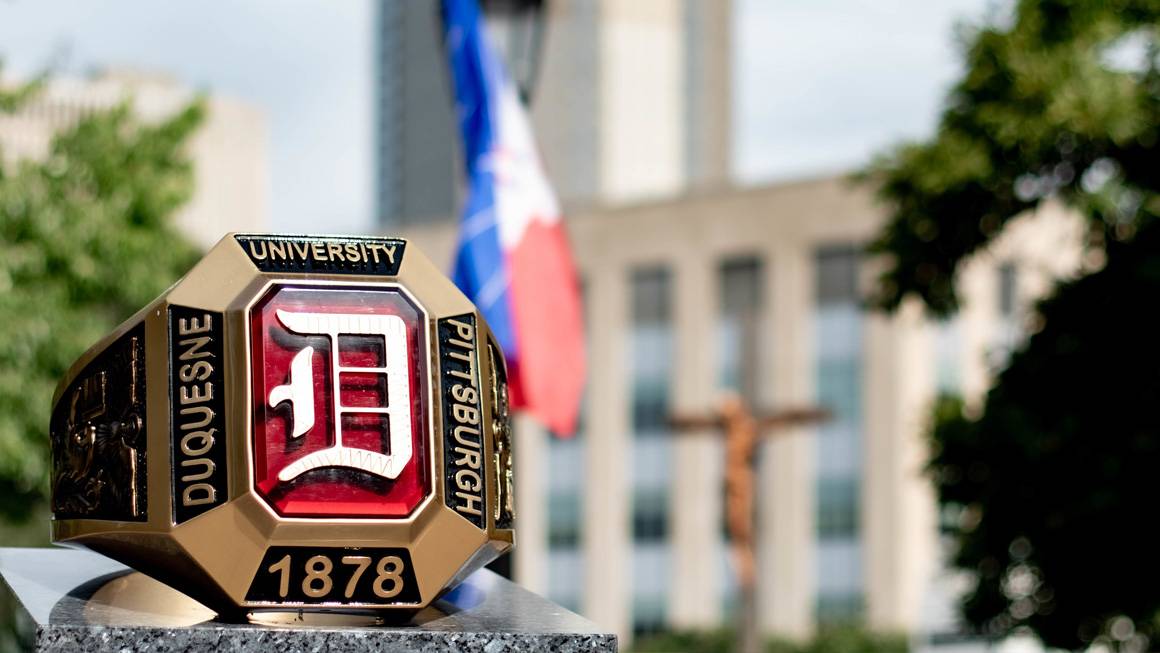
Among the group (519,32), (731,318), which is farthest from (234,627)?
(731,318)

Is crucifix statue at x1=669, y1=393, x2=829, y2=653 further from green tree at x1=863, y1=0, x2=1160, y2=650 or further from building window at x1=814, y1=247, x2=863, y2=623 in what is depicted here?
building window at x1=814, y1=247, x2=863, y2=623

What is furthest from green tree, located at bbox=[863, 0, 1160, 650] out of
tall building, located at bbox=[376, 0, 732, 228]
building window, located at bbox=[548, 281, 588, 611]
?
tall building, located at bbox=[376, 0, 732, 228]

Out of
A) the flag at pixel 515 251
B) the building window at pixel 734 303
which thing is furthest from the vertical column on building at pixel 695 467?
the flag at pixel 515 251

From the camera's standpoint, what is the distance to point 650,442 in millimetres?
69750

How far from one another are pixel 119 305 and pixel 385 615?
18641mm

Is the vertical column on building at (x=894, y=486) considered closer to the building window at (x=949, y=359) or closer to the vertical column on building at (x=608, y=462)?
the building window at (x=949, y=359)

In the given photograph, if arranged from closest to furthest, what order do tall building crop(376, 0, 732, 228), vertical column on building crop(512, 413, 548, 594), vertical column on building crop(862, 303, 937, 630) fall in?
vertical column on building crop(862, 303, 937, 630) → vertical column on building crop(512, 413, 548, 594) → tall building crop(376, 0, 732, 228)

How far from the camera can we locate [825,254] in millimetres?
65750

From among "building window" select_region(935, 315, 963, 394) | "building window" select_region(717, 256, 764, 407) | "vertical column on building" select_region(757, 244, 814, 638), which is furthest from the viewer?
"building window" select_region(717, 256, 764, 407)

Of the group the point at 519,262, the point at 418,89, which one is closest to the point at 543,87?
the point at 418,89

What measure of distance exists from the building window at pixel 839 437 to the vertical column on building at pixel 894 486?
2.06ft

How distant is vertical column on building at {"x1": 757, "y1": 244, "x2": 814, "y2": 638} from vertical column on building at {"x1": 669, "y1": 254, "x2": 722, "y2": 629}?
83.1 inches

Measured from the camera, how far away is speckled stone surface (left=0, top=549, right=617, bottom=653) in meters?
4.76

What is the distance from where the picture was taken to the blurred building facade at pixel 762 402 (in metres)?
61.7
